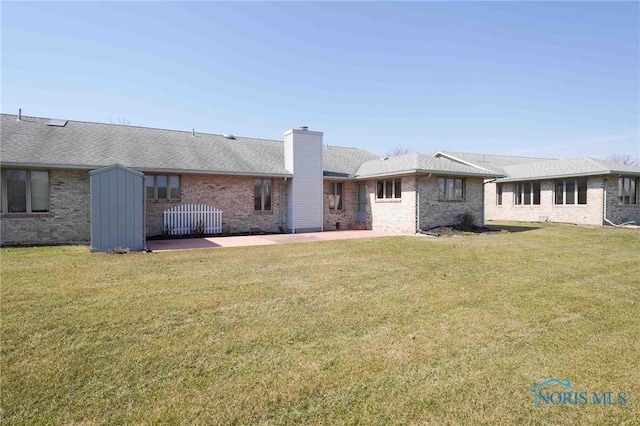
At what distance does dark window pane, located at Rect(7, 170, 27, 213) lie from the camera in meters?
12.0

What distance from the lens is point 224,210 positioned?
52.5 feet

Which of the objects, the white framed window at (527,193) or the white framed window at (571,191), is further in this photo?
the white framed window at (527,193)

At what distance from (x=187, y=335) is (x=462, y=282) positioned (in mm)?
5076

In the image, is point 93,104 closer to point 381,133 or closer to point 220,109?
point 220,109

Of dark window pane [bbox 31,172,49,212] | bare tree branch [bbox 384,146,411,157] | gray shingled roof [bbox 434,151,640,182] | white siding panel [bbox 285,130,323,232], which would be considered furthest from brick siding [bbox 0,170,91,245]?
bare tree branch [bbox 384,146,411,157]

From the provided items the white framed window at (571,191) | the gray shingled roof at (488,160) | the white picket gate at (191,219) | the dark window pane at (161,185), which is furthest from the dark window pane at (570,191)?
the dark window pane at (161,185)

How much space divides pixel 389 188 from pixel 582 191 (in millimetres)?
11835

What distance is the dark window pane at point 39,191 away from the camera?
1234 cm

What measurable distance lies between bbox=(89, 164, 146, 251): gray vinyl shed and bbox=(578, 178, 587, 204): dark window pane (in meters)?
22.6

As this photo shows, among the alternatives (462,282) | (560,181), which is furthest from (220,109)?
(560,181)

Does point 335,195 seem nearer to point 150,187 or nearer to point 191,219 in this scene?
point 191,219

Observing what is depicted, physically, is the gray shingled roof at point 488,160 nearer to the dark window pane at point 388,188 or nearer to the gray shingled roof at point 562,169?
the gray shingled roof at point 562,169

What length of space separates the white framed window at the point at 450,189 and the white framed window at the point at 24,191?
53.3 feet

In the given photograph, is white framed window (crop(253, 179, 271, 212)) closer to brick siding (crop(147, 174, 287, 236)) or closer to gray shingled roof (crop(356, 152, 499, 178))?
brick siding (crop(147, 174, 287, 236))
